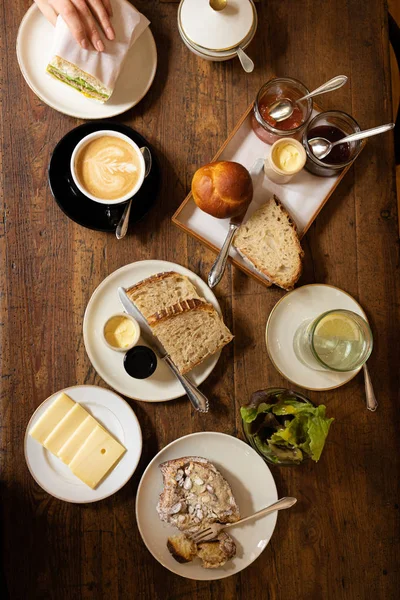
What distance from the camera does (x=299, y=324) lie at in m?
1.82

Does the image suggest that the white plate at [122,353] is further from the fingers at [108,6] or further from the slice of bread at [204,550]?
the fingers at [108,6]

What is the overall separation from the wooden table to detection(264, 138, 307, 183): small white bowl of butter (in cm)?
20

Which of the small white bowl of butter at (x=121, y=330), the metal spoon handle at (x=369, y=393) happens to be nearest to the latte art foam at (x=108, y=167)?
the small white bowl of butter at (x=121, y=330)

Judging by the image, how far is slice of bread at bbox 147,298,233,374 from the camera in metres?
1.71

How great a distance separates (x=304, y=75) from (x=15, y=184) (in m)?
1.04

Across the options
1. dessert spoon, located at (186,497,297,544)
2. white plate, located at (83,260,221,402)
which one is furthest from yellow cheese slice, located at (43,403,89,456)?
dessert spoon, located at (186,497,297,544)

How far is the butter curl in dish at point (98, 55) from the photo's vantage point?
1640mm

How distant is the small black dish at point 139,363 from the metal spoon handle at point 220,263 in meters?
0.30

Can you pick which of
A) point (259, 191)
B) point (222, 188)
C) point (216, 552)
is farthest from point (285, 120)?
point (216, 552)

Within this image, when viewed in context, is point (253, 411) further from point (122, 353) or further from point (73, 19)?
point (73, 19)

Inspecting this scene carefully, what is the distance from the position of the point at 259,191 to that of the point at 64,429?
3.26ft

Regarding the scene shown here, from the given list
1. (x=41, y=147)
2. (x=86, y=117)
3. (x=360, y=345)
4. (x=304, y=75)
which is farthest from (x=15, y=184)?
(x=360, y=345)

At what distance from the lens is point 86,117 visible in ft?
5.75

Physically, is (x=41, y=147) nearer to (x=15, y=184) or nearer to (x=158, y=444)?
(x=15, y=184)
